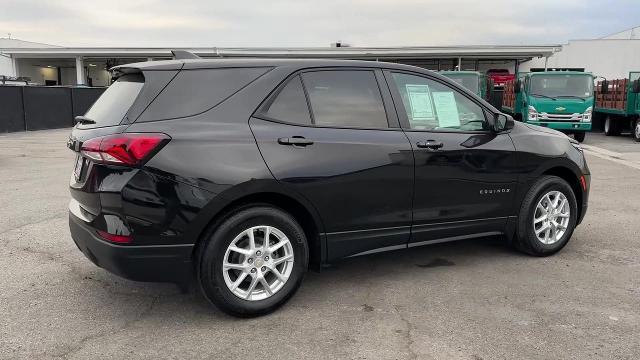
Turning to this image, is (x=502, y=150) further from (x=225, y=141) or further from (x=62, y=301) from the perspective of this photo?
(x=62, y=301)

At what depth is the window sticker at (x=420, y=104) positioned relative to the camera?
4.24 metres

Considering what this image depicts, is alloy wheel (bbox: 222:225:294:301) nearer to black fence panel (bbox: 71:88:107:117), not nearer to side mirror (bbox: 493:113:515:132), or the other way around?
side mirror (bbox: 493:113:515:132)

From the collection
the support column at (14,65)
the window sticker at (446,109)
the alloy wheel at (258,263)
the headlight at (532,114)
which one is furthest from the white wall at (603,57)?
the alloy wheel at (258,263)

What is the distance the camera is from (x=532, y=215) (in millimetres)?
4805

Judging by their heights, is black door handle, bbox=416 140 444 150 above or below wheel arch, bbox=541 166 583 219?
above

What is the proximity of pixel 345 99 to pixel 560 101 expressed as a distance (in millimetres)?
14656

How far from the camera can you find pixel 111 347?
324 cm

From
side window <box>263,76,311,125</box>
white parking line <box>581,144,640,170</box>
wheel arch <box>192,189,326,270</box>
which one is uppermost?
side window <box>263,76,311,125</box>

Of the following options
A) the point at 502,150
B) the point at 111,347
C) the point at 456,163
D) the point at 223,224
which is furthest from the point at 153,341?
the point at 502,150

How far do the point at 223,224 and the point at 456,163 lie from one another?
196 centimetres

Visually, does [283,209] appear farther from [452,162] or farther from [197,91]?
[452,162]

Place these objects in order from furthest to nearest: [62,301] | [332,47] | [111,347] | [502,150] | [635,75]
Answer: [332,47] → [635,75] → [502,150] → [62,301] → [111,347]

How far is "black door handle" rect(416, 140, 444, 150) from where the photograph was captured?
4.12 m

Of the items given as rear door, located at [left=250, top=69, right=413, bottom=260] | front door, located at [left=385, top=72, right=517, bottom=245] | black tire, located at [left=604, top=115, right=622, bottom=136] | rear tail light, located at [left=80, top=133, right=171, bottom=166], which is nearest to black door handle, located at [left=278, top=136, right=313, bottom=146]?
rear door, located at [left=250, top=69, right=413, bottom=260]
